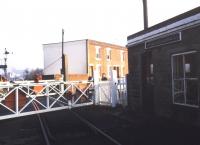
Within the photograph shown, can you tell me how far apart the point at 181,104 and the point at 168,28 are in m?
2.98

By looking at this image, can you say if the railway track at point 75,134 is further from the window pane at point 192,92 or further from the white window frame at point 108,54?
the white window frame at point 108,54

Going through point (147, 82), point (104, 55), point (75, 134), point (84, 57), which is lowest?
point (75, 134)

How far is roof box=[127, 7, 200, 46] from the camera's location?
35.5 ft

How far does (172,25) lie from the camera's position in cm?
1221

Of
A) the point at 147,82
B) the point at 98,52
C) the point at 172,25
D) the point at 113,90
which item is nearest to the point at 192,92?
the point at 172,25

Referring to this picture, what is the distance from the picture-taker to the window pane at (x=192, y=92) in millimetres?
11023

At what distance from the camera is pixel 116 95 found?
17438 mm

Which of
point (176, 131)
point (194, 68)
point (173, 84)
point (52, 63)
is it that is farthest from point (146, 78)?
point (52, 63)

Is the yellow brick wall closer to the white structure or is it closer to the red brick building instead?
the red brick building

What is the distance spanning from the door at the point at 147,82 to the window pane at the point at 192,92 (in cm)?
290

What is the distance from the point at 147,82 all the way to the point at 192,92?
149 inches

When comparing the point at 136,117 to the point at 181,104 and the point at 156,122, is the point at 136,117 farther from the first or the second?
the point at 181,104

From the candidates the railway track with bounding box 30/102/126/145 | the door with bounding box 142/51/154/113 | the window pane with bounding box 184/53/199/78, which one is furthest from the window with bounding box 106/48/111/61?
the window pane with bounding box 184/53/199/78

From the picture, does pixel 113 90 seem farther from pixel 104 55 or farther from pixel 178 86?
pixel 104 55
